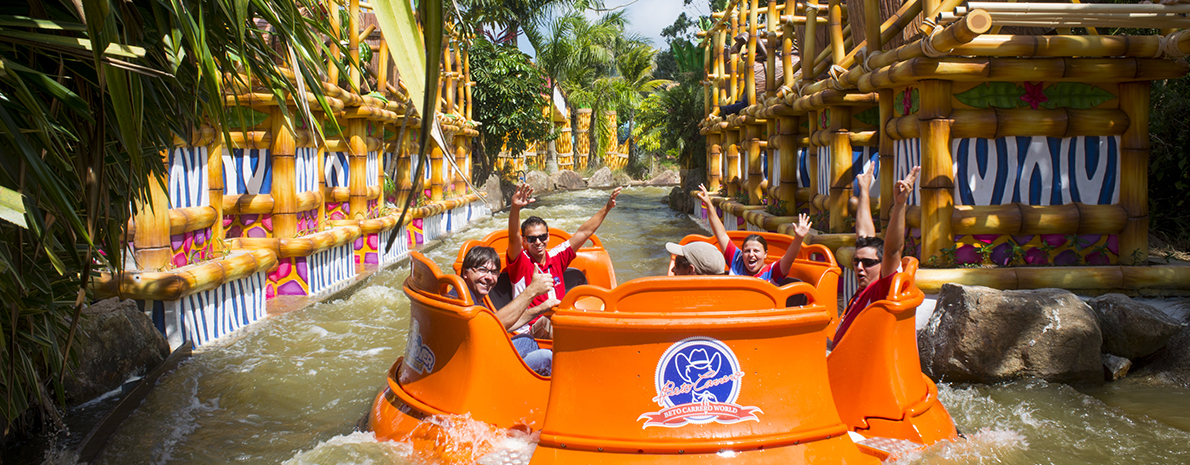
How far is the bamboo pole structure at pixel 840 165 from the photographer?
23.4 ft

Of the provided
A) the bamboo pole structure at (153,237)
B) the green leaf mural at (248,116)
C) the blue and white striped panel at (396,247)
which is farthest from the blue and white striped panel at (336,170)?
the bamboo pole structure at (153,237)

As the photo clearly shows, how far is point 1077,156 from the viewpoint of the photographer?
518 centimetres

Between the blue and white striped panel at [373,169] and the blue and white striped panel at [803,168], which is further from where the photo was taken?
the blue and white striped panel at [373,169]

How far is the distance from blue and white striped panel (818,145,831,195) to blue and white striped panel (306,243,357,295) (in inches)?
204

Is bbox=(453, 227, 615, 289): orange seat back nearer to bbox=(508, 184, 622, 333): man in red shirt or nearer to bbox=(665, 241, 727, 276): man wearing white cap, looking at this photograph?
bbox=(508, 184, 622, 333): man in red shirt

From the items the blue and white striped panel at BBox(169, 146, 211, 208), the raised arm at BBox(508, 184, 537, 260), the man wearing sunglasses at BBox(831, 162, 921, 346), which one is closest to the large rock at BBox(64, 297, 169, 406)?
the blue and white striped panel at BBox(169, 146, 211, 208)

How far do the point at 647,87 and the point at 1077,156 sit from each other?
33556 mm

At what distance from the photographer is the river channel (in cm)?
345

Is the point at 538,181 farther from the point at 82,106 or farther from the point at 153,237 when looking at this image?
the point at 82,106

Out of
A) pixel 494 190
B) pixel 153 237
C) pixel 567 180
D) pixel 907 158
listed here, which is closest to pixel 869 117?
pixel 907 158

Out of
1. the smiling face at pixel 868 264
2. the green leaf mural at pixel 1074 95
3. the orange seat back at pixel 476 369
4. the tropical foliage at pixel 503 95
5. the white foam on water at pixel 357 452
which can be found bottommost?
the white foam on water at pixel 357 452

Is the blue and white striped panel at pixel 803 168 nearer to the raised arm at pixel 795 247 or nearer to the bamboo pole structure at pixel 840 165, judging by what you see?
the bamboo pole structure at pixel 840 165

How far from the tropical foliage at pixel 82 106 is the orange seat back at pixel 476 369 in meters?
1.08

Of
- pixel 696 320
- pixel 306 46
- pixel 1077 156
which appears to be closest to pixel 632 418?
pixel 696 320
